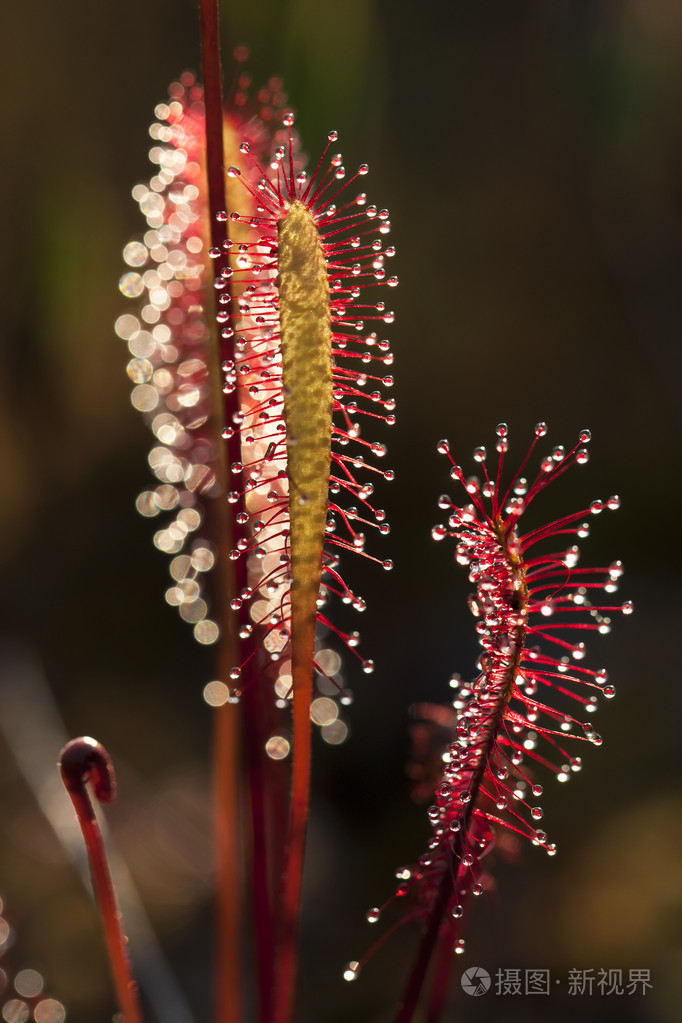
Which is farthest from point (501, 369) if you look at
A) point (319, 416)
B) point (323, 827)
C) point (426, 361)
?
point (319, 416)

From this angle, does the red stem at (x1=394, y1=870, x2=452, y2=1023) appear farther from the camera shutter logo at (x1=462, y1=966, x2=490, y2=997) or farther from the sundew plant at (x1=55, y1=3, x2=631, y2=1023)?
the camera shutter logo at (x1=462, y1=966, x2=490, y2=997)

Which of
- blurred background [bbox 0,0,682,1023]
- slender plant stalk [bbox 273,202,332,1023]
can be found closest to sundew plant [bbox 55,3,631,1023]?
slender plant stalk [bbox 273,202,332,1023]

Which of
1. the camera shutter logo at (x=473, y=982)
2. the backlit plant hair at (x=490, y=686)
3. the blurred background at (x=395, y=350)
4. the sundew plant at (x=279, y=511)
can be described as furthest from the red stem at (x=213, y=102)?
the blurred background at (x=395, y=350)

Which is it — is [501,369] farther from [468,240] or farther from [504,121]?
[504,121]

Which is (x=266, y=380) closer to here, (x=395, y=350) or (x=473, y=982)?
(x=473, y=982)

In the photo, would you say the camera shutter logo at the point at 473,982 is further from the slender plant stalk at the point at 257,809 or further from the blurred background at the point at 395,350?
the blurred background at the point at 395,350

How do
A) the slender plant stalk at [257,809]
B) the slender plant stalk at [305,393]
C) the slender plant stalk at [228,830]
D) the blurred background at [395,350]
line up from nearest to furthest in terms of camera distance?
1. the slender plant stalk at [305,393]
2. the slender plant stalk at [257,809]
3. the slender plant stalk at [228,830]
4. the blurred background at [395,350]
